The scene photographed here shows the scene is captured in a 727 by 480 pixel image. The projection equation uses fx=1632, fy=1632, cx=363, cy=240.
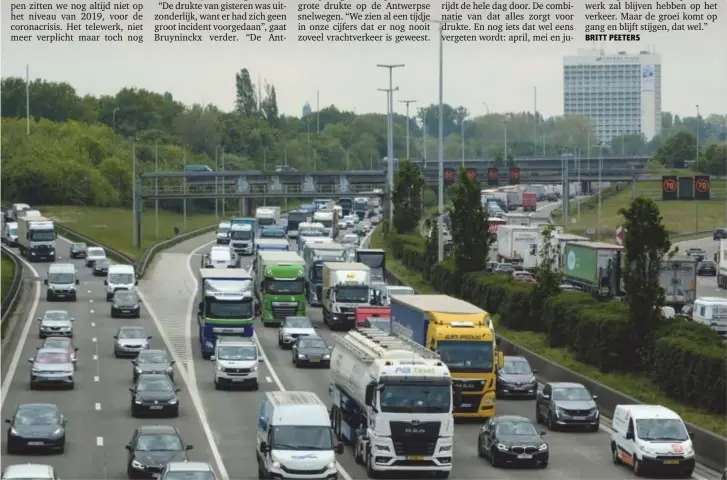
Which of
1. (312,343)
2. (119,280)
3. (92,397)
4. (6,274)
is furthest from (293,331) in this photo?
(6,274)

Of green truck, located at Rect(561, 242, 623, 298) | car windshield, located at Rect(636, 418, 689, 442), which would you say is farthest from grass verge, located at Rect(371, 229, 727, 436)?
green truck, located at Rect(561, 242, 623, 298)

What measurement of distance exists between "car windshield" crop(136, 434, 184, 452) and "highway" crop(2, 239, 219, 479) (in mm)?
1224

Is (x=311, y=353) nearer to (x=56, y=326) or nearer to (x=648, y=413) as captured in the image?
(x=56, y=326)

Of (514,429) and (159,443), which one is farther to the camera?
(514,429)

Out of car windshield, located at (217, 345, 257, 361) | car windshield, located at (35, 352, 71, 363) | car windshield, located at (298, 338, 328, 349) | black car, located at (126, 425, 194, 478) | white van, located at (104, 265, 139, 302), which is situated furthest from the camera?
white van, located at (104, 265, 139, 302)

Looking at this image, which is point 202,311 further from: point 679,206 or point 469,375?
point 679,206

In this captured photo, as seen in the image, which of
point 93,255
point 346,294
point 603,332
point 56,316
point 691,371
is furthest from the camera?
point 93,255

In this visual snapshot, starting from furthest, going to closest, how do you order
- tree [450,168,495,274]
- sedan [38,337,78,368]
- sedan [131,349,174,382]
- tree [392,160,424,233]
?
tree [392,160,424,233] → tree [450,168,495,274] → sedan [38,337,78,368] → sedan [131,349,174,382]

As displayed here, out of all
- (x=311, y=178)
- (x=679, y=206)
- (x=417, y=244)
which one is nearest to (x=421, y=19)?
(x=417, y=244)

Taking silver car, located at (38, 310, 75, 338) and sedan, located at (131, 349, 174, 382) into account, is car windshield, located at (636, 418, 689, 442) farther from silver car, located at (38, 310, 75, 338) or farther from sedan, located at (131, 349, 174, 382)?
silver car, located at (38, 310, 75, 338)

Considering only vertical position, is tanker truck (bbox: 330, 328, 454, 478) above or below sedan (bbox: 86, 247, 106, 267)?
above

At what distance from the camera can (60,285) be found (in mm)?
90125

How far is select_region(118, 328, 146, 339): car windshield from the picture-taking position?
68000mm

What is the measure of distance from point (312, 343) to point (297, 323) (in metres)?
5.96
